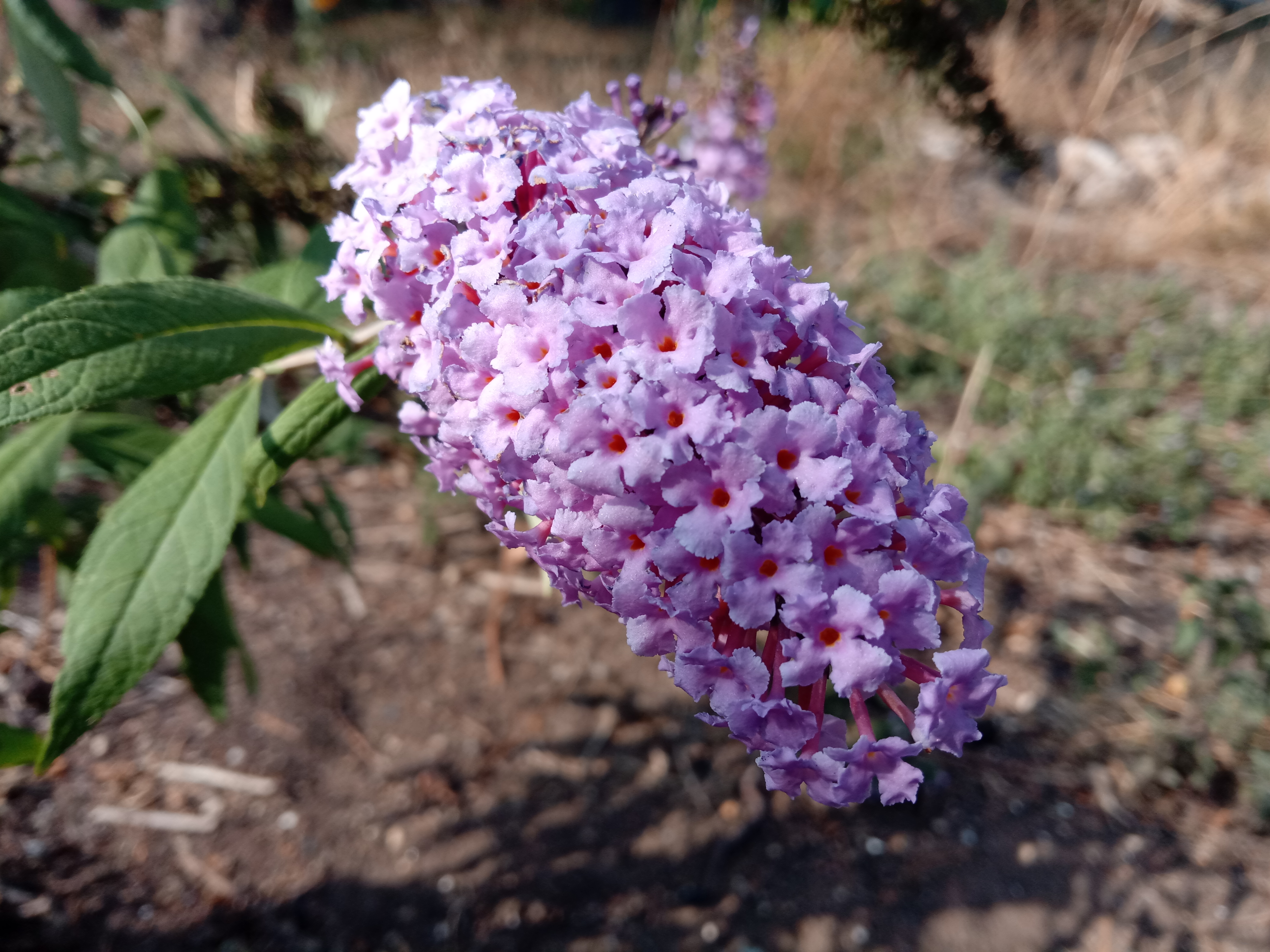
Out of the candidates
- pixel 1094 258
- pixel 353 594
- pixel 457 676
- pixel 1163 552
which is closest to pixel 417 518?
pixel 353 594

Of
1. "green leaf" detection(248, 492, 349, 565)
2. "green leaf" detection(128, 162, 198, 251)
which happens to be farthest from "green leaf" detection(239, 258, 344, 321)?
"green leaf" detection(248, 492, 349, 565)

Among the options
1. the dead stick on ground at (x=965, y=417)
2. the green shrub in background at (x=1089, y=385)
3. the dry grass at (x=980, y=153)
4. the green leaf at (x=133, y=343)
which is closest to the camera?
the green leaf at (x=133, y=343)

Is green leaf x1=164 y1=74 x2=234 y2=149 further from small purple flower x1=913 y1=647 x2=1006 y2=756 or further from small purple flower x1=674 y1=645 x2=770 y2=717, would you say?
small purple flower x1=913 y1=647 x2=1006 y2=756

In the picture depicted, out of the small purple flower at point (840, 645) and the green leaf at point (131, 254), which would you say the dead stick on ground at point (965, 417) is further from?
the green leaf at point (131, 254)

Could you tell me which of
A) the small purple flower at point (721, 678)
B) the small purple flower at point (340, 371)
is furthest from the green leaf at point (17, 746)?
the small purple flower at point (721, 678)

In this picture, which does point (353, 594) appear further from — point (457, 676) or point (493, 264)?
point (493, 264)

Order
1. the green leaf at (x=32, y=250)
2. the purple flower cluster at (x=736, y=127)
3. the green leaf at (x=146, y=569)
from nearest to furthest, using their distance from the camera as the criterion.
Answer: the green leaf at (x=146, y=569)
the green leaf at (x=32, y=250)
the purple flower cluster at (x=736, y=127)

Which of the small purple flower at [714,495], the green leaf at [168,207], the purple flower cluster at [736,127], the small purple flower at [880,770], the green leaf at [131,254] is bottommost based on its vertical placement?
the small purple flower at [880,770]

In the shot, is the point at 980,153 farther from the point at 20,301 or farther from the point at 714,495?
the point at 20,301
